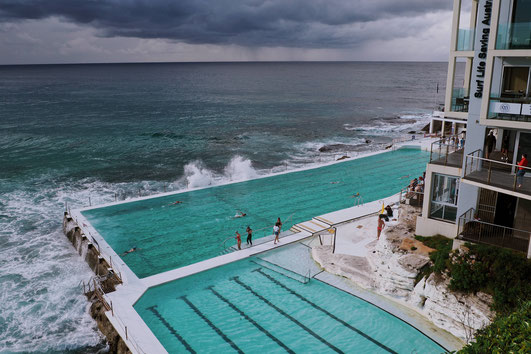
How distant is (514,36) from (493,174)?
16.3 feet

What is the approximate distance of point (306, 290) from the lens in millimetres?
17797

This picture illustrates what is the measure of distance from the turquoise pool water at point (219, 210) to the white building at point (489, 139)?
35.4 feet

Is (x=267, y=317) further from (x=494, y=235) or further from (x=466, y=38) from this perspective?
(x=466, y=38)

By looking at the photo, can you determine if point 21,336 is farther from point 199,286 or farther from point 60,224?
point 60,224

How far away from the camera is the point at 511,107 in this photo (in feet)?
46.8

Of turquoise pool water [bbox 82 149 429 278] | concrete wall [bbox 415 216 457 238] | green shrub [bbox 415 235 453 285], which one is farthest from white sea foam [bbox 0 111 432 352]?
concrete wall [bbox 415 216 457 238]

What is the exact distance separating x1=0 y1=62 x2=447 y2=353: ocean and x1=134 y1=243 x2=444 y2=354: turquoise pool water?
11.8ft

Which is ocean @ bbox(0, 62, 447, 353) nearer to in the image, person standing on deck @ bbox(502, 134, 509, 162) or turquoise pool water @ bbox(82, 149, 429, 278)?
turquoise pool water @ bbox(82, 149, 429, 278)

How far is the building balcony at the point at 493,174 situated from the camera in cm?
1384

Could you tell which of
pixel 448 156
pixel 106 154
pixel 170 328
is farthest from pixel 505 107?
pixel 106 154

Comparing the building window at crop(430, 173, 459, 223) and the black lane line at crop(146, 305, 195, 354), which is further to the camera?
the building window at crop(430, 173, 459, 223)

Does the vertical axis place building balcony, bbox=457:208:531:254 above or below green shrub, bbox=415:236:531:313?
above

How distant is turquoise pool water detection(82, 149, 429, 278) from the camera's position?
22.5 m

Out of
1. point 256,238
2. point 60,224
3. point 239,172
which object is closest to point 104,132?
point 239,172
